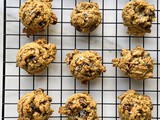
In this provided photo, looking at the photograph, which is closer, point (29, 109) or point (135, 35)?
point (29, 109)

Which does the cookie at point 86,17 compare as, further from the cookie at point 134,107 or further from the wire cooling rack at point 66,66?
the cookie at point 134,107

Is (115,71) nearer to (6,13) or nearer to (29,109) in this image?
(29,109)

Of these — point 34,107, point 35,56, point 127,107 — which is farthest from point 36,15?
point 127,107

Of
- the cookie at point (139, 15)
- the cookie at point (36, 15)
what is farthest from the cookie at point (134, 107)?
the cookie at point (36, 15)

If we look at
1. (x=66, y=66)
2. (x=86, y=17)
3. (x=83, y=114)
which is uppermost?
(x=86, y=17)

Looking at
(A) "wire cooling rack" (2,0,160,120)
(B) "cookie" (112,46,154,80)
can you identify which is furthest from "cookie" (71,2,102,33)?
(B) "cookie" (112,46,154,80)

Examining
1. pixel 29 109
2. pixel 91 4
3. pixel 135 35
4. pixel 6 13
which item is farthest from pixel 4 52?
pixel 135 35

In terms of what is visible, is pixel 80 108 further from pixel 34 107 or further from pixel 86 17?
pixel 86 17
